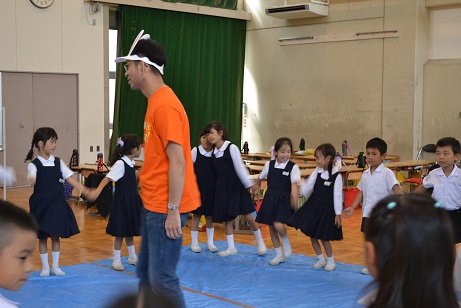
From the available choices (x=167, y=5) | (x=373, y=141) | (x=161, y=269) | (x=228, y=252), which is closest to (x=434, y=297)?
(x=161, y=269)

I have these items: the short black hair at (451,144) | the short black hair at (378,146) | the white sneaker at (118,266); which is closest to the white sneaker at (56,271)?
the white sneaker at (118,266)

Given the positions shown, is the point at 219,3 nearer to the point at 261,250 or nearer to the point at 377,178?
the point at 261,250

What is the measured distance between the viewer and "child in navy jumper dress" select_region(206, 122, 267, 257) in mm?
6078

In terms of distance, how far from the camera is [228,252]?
608 centimetres

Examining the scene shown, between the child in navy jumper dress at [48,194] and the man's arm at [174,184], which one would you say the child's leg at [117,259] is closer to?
the child in navy jumper dress at [48,194]

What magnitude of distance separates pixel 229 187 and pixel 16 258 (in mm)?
4685

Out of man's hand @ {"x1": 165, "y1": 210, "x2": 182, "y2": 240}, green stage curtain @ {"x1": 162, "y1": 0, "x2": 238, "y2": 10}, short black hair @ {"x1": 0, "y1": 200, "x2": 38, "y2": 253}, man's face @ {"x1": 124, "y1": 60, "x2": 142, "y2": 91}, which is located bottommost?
man's hand @ {"x1": 165, "y1": 210, "x2": 182, "y2": 240}

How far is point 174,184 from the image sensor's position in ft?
9.91

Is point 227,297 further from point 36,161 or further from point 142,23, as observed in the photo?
point 142,23

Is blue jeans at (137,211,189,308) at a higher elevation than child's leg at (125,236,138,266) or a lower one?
higher

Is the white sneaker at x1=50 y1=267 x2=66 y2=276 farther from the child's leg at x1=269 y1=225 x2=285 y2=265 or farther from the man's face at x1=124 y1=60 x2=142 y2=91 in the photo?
the man's face at x1=124 y1=60 x2=142 y2=91

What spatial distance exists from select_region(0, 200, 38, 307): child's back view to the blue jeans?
1.37 metres

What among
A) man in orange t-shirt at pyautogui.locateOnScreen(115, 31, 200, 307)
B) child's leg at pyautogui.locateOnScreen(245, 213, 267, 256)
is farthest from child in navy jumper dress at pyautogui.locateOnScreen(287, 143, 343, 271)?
man in orange t-shirt at pyautogui.locateOnScreen(115, 31, 200, 307)

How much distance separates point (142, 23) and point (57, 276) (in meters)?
8.60
